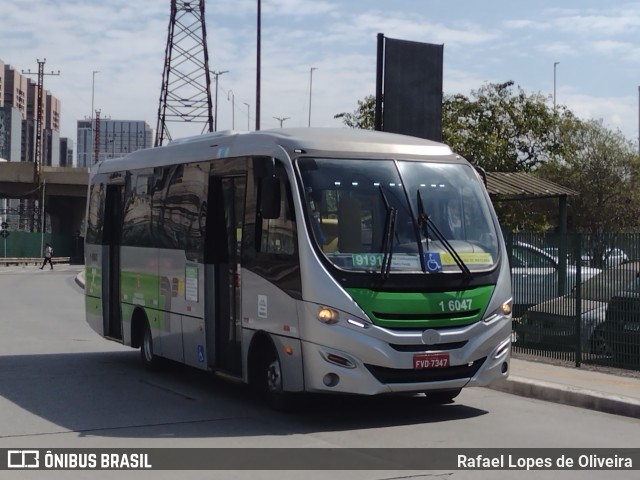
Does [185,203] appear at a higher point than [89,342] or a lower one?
higher

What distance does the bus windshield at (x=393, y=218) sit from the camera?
9742mm

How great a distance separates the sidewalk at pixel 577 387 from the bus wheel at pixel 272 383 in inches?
A: 135

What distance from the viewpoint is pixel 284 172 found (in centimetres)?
1005

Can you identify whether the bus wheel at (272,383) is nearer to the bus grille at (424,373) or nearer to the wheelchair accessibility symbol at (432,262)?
the bus grille at (424,373)

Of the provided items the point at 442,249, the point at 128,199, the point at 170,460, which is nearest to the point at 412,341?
the point at 442,249

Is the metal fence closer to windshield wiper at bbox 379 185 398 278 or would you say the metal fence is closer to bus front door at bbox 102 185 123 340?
windshield wiper at bbox 379 185 398 278

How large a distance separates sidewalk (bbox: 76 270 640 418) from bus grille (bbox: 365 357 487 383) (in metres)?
1.83

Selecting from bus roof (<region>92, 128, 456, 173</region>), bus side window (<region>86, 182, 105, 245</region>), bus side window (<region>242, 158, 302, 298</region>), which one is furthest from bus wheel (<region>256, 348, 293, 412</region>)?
bus side window (<region>86, 182, 105, 245</region>)

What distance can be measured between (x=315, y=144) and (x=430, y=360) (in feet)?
8.34

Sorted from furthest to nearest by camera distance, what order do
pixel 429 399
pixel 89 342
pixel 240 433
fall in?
pixel 89 342
pixel 429 399
pixel 240 433

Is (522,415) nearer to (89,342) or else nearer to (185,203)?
→ (185,203)

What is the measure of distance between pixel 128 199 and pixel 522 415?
686 cm

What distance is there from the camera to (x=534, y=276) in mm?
15188

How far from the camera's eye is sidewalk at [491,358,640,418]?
10.9 meters
